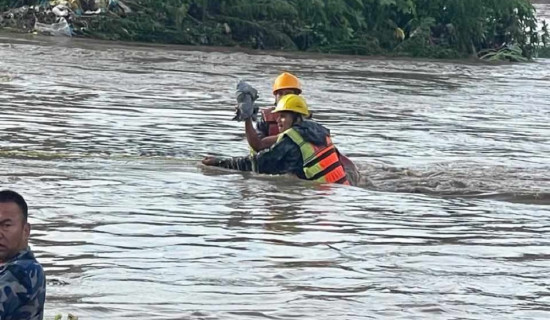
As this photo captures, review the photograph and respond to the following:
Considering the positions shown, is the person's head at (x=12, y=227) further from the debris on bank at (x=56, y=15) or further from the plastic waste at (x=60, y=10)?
the plastic waste at (x=60, y=10)

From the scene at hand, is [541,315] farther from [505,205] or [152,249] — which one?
[505,205]

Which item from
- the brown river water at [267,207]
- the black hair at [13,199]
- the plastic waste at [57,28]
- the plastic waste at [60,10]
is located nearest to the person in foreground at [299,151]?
the brown river water at [267,207]

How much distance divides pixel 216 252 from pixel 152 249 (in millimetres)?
408

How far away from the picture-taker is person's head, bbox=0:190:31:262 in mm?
5156

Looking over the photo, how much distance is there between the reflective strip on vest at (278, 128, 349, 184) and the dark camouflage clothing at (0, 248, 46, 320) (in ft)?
22.0

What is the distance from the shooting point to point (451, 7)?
35.2m

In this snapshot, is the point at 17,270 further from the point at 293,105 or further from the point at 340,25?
the point at 340,25

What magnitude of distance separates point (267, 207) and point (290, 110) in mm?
1181

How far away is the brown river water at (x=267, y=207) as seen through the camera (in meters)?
7.54

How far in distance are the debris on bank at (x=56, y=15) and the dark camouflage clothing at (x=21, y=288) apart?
84.4 feet

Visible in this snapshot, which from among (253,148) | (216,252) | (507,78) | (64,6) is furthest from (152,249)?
(64,6)

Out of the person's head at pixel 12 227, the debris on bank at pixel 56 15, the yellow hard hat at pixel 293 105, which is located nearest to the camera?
the person's head at pixel 12 227

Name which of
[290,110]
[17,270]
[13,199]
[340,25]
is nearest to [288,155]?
[290,110]

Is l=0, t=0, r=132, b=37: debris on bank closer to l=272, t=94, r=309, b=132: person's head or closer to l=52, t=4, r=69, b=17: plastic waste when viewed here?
l=52, t=4, r=69, b=17: plastic waste
